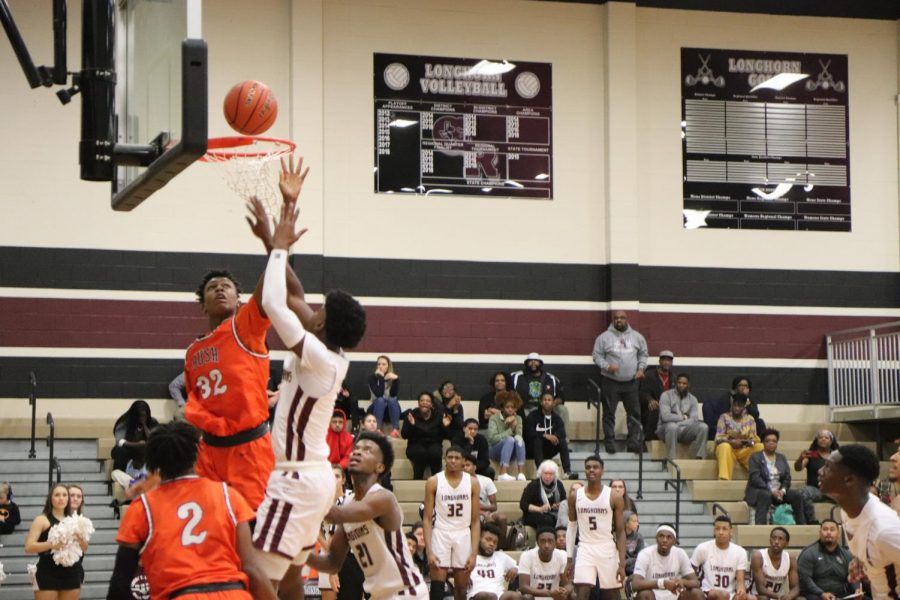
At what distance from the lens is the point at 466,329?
63.8ft

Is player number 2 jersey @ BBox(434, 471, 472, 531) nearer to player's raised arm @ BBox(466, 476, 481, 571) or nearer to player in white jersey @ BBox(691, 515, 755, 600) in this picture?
player's raised arm @ BBox(466, 476, 481, 571)

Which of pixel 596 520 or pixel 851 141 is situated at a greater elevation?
pixel 851 141

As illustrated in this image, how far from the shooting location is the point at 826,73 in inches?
830

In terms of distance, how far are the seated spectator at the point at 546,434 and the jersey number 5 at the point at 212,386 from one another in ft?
35.6

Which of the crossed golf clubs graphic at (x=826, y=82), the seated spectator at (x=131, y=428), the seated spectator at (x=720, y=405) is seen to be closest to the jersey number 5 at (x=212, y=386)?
the seated spectator at (x=131, y=428)

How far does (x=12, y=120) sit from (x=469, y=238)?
6.69m

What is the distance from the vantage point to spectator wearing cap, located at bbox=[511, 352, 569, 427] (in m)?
18.5

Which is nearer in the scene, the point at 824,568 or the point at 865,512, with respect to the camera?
the point at 865,512

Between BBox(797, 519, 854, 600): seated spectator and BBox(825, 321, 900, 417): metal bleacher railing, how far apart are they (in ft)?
13.9

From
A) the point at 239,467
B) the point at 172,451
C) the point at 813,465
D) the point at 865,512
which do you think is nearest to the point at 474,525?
the point at 813,465

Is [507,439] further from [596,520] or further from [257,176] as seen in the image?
[257,176]

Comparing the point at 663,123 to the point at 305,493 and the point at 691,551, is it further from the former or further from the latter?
the point at 305,493

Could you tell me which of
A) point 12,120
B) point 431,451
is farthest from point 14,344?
point 431,451

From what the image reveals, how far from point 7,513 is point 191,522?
10.3m
